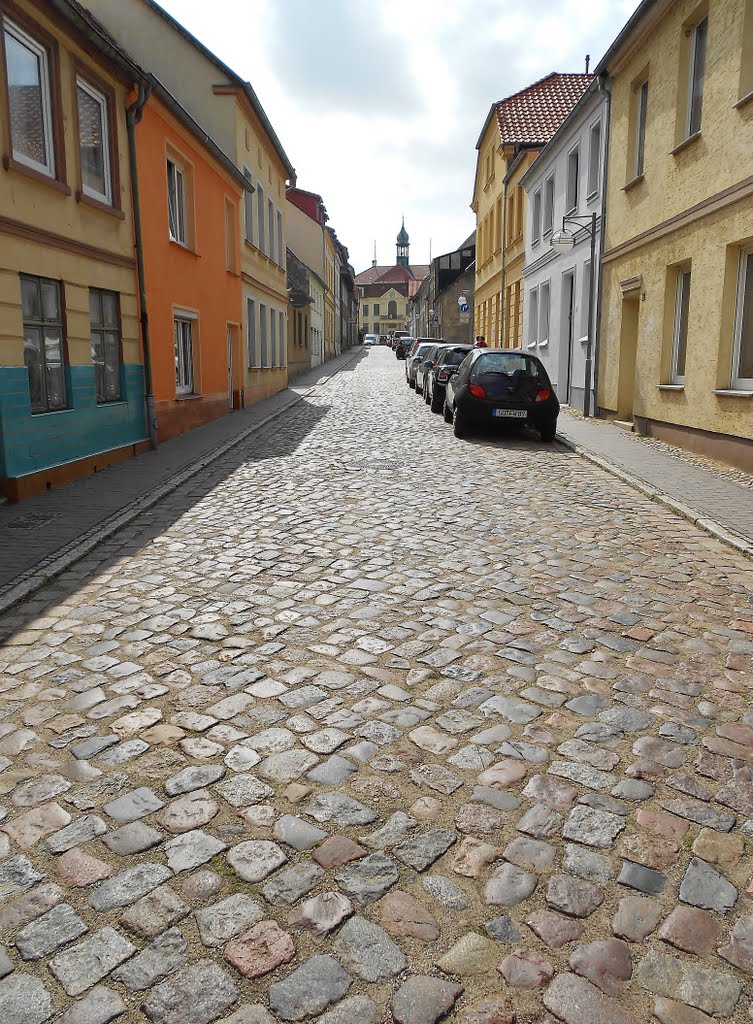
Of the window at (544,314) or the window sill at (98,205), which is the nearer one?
the window sill at (98,205)

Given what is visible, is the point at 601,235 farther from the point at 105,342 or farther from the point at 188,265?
the point at 105,342

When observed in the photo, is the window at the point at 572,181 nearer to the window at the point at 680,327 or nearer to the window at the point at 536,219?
the window at the point at 536,219

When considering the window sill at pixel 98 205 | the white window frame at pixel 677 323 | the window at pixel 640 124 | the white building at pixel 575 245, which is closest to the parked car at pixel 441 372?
the white building at pixel 575 245

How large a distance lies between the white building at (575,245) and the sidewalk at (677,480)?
4165 mm

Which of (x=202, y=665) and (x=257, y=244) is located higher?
(x=257, y=244)

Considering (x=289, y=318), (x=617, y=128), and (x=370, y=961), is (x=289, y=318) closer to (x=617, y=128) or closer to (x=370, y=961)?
(x=617, y=128)

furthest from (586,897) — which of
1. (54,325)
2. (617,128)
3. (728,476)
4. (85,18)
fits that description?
(617,128)

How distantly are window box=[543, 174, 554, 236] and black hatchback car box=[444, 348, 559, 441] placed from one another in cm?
917

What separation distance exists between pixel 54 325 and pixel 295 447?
4.82 metres

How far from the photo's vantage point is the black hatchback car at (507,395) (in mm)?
14438

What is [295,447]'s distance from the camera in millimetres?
14062

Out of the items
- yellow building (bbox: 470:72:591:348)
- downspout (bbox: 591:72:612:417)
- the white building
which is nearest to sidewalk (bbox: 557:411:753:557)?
downspout (bbox: 591:72:612:417)

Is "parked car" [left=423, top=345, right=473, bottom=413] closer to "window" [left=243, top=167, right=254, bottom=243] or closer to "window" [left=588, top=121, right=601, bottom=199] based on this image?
"window" [left=588, top=121, right=601, bottom=199]

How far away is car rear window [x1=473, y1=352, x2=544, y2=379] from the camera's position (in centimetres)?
1478
